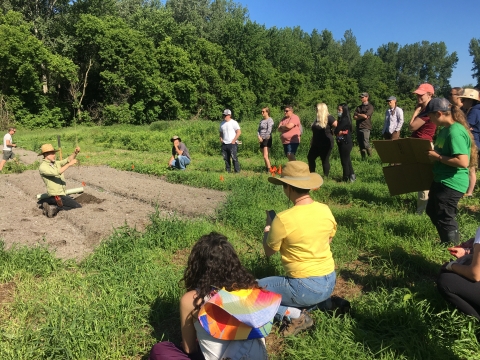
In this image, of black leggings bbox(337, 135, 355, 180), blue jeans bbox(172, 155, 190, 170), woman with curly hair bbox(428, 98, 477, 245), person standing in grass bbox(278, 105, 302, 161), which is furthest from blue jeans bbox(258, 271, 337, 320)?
blue jeans bbox(172, 155, 190, 170)

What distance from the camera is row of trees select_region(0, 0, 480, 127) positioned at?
3269 cm

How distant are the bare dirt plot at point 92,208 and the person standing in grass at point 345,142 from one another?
8.89ft

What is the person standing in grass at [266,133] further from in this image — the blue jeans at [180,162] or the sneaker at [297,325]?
the sneaker at [297,325]

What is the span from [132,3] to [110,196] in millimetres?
48353

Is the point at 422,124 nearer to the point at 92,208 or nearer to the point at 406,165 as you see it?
the point at 406,165

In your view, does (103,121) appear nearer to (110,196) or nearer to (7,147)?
(7,147)

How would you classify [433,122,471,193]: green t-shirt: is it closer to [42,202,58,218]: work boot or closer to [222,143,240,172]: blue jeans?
[42,202,58,218]: work boot

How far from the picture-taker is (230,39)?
4834cm

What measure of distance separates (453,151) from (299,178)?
70.2 inches

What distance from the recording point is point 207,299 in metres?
2.35

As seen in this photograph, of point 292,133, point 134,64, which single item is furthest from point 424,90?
point 134,64

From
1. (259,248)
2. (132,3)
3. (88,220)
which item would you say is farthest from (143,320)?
(132,3)

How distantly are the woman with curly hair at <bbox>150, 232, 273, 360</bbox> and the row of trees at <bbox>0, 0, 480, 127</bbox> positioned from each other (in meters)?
33.1

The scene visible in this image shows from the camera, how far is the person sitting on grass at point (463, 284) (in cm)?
259
